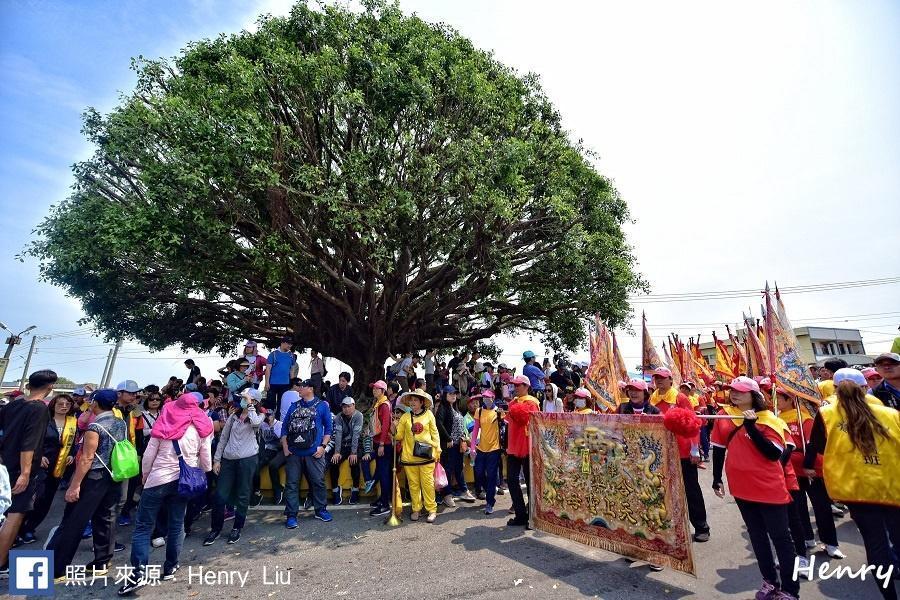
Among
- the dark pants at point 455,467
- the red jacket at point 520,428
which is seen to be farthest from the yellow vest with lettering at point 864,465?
the dark pants at point 455,467

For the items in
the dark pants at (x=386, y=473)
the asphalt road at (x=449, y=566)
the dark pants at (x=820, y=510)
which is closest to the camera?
the asphalt road at (x=449, y=566)

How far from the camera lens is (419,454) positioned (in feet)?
22.1

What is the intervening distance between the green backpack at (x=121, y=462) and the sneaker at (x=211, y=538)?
5.87 feet

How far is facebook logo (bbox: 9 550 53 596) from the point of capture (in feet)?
15.0

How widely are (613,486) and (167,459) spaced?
5074mm

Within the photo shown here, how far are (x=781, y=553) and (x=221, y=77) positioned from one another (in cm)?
1257

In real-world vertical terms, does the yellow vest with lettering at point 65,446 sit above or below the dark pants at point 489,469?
above

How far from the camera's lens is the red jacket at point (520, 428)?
6247 millimetres

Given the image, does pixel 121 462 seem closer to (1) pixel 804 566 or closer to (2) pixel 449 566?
(2) pixel 449 566

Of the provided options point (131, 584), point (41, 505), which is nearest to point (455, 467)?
point (131, 584)

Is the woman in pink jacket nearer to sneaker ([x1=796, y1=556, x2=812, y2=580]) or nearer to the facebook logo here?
the facebook logo

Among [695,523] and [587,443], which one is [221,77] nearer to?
[587,443]

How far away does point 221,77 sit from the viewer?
32.8ft

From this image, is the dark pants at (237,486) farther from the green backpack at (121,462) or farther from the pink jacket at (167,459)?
the green backpack at (121,462)
